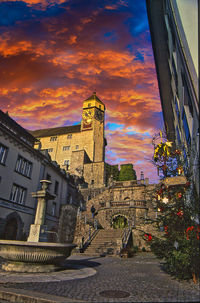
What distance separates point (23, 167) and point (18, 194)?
310 centimetres

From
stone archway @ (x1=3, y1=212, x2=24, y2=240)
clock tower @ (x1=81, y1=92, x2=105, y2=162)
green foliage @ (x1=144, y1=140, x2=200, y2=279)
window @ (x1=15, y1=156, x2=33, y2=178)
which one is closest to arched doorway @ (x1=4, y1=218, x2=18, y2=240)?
stone archway @ (x1=3, y1=212, x2=24, y2=240)

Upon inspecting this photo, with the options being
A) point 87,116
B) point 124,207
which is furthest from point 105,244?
point 87,116

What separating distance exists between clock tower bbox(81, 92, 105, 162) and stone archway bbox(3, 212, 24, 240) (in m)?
35.1

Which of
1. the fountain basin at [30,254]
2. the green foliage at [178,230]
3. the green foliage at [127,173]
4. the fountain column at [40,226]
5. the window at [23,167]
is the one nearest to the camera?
the green foliage at [178,230]

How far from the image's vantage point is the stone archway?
18.9 metres

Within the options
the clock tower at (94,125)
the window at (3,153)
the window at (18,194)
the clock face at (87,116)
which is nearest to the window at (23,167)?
the window at (18,194)

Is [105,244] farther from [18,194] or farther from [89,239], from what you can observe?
[18,194]

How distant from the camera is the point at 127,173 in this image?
51.7 meters

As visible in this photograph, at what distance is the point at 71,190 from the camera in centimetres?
3341

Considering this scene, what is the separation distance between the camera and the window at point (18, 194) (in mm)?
20141

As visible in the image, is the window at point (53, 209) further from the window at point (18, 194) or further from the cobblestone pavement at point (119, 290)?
the cobblestone pavement at point (119, 290)

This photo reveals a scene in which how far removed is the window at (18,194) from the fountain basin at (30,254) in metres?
12.9

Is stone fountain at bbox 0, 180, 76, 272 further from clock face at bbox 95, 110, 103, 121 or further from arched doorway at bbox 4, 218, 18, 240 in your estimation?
clock face at bbox 95, 110, 103, 121

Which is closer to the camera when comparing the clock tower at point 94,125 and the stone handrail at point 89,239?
the stone handrail at point 89,239
